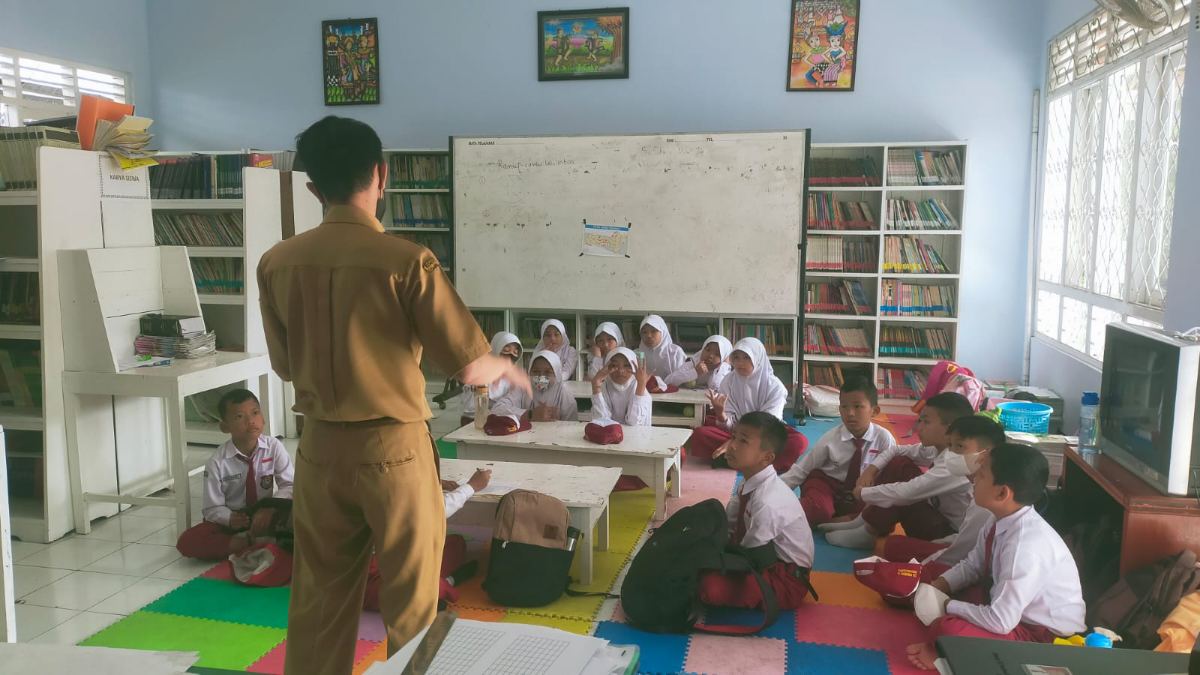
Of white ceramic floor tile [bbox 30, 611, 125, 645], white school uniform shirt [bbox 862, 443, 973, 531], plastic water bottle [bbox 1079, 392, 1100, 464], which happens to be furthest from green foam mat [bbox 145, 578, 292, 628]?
plastic water bottle [bbox 1079, 392, 1100, 464]

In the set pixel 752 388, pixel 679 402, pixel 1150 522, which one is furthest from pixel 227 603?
pixel 752 388

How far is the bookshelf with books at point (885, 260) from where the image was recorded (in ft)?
21.1

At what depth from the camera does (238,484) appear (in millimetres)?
3730

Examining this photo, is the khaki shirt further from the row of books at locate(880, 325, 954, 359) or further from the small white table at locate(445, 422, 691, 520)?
the row of books at locate(880, 325, 954, 359)

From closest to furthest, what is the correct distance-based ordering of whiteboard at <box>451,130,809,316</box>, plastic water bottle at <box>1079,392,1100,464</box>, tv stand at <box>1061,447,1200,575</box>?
tv stand at <box>1061,447,1200,575</box>
plastic water bottle at <box>1079,392,1100,464</box>
whiteboard at <box>451,130,809,316</box>

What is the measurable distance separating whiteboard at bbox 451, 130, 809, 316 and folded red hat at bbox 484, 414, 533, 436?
2391 mm

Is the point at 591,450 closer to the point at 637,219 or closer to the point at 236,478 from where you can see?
the point at 236,478

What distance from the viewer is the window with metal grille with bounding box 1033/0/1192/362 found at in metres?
4.27

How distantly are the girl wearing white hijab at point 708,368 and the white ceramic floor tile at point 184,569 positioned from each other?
3204 millimetres

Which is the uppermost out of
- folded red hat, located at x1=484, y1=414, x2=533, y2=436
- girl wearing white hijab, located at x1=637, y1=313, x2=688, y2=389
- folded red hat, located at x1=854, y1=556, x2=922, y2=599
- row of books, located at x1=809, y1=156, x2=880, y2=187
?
row of books, located at x1=809, y1=156, x2=880, y2=187

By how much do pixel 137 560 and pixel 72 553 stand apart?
13.2 inches

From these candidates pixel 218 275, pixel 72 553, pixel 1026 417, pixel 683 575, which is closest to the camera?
pixel 683 575

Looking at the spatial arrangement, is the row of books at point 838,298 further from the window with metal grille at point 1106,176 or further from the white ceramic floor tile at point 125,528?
the white ceramic floor tile at point 125,528

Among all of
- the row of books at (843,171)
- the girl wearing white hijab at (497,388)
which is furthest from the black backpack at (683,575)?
the row of books at (843,171)
